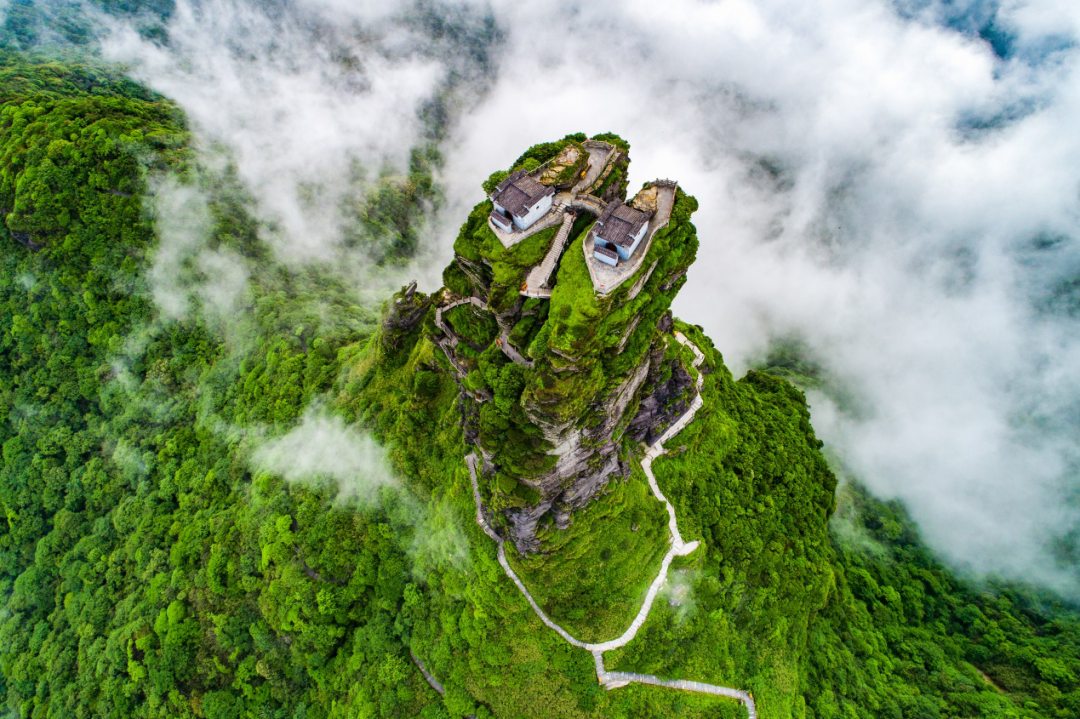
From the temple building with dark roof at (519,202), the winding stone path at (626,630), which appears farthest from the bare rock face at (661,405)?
the temple building with dark roof at (519,202)

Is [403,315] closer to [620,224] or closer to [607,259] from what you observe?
[607,259]

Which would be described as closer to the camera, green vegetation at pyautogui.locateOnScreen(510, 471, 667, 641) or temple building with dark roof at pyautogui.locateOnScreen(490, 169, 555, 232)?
temple building with dark roof at pyautogui.locateOnScreen(490, 169, 555, 232)

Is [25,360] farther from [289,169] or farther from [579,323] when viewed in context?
[579,323]

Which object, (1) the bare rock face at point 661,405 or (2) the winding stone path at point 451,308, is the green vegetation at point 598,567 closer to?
(1) the bare rock face at point 661,405

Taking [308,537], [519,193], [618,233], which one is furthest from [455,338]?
[308,537]

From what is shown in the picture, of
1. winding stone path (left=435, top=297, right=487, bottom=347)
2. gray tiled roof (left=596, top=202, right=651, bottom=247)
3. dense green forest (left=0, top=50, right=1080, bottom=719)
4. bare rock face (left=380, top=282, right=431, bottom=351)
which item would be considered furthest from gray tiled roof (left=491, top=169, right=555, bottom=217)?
bare rock face (left=380, top=282, right=431, bottom=351)

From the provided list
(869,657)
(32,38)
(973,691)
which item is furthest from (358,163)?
(973,691)

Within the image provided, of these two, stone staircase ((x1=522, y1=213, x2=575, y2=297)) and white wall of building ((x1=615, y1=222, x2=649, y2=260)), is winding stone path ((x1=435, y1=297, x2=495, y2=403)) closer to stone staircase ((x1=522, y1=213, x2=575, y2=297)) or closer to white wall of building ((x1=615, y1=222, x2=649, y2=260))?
stone staircase ((x1=522, y1=213, x2=575, y2=297))
